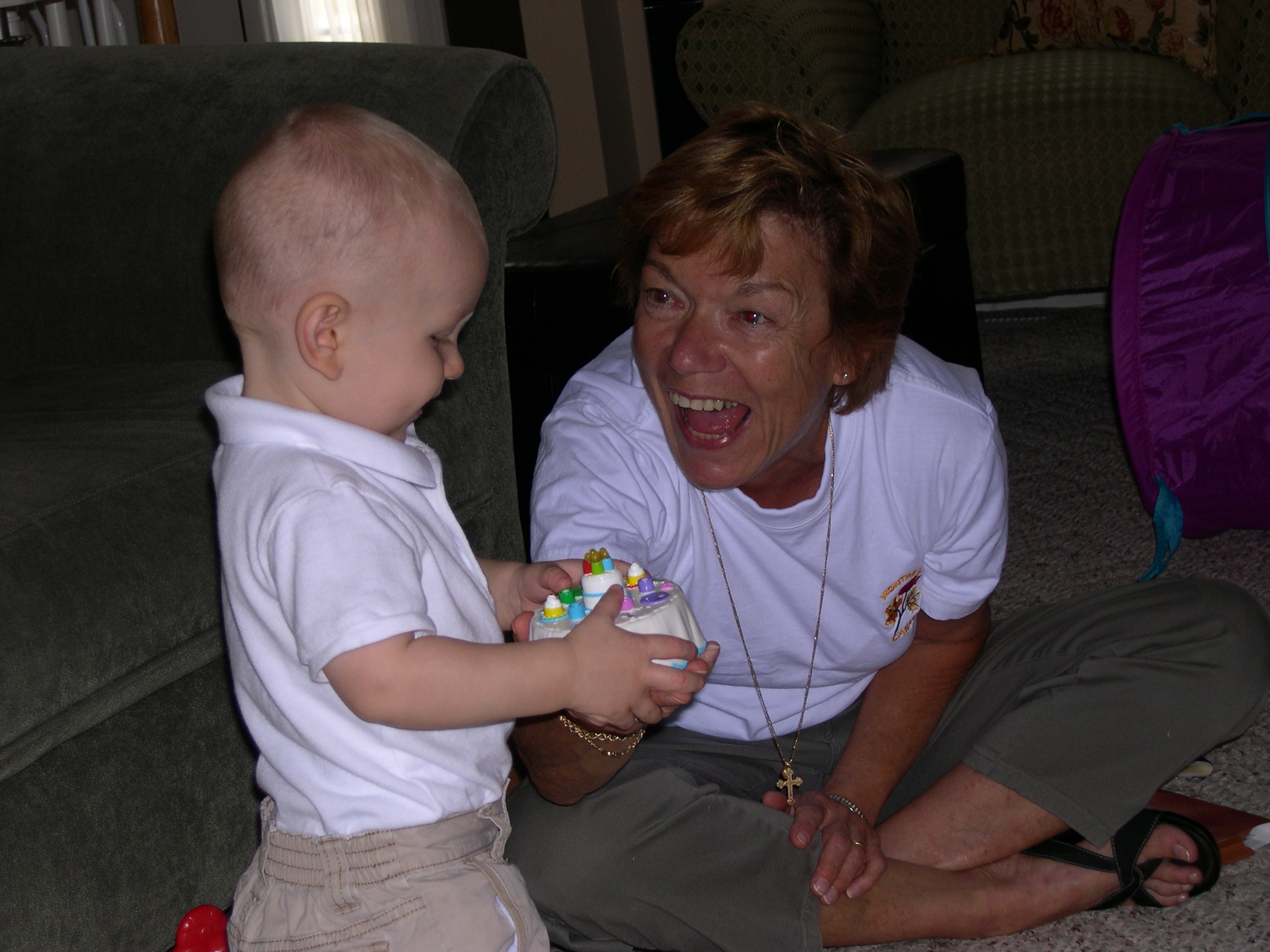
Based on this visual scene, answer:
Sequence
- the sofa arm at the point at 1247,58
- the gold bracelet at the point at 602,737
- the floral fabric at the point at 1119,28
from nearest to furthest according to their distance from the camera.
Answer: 1. the gold bracelet at the point at 602,737
2. the sofa arm at the point at 1247,58
3. the floral fabric at the point at 1119,28

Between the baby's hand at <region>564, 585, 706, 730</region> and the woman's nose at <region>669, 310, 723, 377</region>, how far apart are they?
11.9 inches

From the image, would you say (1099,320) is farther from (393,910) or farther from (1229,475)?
(393,910)

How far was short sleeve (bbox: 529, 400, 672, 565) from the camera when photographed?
101cm

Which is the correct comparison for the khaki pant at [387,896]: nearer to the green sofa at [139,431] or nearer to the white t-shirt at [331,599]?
the white t-shirt at [331,599]

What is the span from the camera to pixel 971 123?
232cm

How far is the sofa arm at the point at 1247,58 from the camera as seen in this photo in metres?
2.18

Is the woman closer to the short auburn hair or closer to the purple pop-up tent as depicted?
the short auburn hair

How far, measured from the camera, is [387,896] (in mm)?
744

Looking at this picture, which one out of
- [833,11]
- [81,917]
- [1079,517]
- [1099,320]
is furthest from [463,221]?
[1099,320]

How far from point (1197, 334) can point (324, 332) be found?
1344 millimetres

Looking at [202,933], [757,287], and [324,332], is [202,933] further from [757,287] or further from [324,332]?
[757,287]

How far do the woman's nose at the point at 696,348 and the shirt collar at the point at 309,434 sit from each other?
315 millimetres

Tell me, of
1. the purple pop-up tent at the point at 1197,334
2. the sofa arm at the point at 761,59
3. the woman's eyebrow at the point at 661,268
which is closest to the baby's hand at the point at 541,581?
the woman's eyebrow at the point at 661,268

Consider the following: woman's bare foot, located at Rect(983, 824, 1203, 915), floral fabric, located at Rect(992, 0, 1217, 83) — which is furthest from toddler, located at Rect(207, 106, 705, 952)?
floral fabric, located at Rect(992, 0, 1217, 83)
